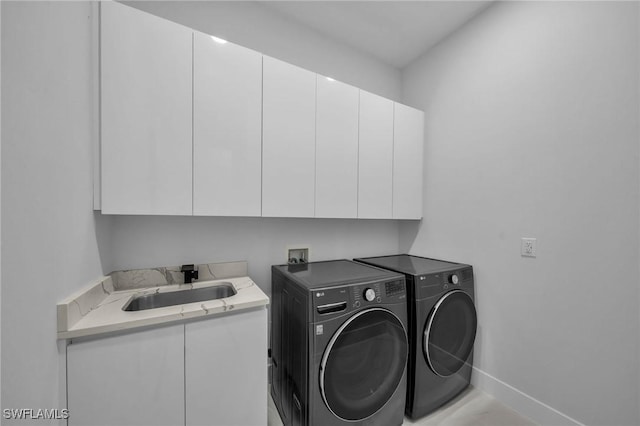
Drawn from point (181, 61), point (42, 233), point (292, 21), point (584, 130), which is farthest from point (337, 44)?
point (42, 233)

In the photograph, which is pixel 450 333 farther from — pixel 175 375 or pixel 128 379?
pixel 128 379

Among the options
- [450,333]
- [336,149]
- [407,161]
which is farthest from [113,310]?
[407,161]

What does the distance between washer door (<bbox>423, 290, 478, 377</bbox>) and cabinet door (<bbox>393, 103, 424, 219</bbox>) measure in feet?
2.54

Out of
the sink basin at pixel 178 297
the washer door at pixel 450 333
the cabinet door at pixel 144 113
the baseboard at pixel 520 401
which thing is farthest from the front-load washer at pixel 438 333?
the cabinet door at pixel 144 113

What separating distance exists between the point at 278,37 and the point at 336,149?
102 cm

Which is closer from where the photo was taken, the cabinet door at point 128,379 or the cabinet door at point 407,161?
the cabinet door at point 128,379

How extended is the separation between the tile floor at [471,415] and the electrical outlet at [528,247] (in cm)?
105

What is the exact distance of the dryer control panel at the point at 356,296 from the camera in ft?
3.83

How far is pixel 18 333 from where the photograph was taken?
66 centimetres

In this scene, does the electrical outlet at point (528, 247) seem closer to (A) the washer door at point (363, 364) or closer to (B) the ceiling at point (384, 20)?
(A) the washer door at point (363, 364)

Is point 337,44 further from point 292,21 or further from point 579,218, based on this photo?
point 579,218

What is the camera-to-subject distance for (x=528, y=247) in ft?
→ 4.98

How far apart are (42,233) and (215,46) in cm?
116

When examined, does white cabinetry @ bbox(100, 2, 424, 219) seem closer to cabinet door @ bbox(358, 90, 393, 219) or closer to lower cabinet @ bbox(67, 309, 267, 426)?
cabinet door @ bbox(358, 90, 393, 219)
